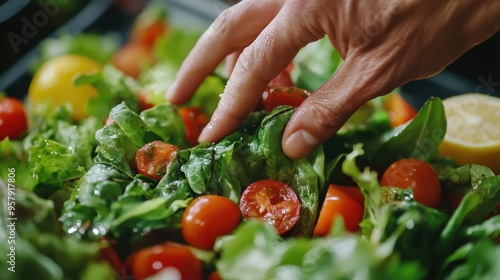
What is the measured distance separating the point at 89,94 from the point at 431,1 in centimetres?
122

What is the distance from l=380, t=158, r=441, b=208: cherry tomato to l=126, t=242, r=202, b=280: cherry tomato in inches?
19.8

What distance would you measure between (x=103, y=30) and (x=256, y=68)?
5.21 feet

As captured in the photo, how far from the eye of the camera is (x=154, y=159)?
55.5 inches

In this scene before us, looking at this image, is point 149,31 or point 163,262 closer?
point 163,262

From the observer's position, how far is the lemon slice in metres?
1.76

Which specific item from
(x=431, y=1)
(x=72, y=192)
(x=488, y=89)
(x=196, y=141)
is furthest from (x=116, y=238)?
(x=488, y=89)

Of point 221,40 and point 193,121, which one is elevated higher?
point 221,40

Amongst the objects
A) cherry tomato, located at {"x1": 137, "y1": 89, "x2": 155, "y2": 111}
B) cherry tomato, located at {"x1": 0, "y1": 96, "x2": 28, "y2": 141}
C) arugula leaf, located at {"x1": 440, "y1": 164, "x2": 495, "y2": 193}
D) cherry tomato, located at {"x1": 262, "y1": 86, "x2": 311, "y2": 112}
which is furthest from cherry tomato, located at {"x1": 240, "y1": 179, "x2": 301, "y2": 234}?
cherry tomato, located at {"x1": 0, "y1": 96, "x2": 28, "y2": 141}

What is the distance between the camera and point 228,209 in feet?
4.14

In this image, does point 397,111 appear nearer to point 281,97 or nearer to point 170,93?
point 281,97

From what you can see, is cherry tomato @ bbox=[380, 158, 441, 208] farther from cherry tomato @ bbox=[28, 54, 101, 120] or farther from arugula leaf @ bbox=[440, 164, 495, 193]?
cherry tomato @ bbox=[28, 54, 101, 120]

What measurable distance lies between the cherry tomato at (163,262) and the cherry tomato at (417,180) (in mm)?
502

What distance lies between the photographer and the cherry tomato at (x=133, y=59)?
2.47m

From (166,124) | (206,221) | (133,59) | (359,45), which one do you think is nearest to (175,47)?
(133,59)
